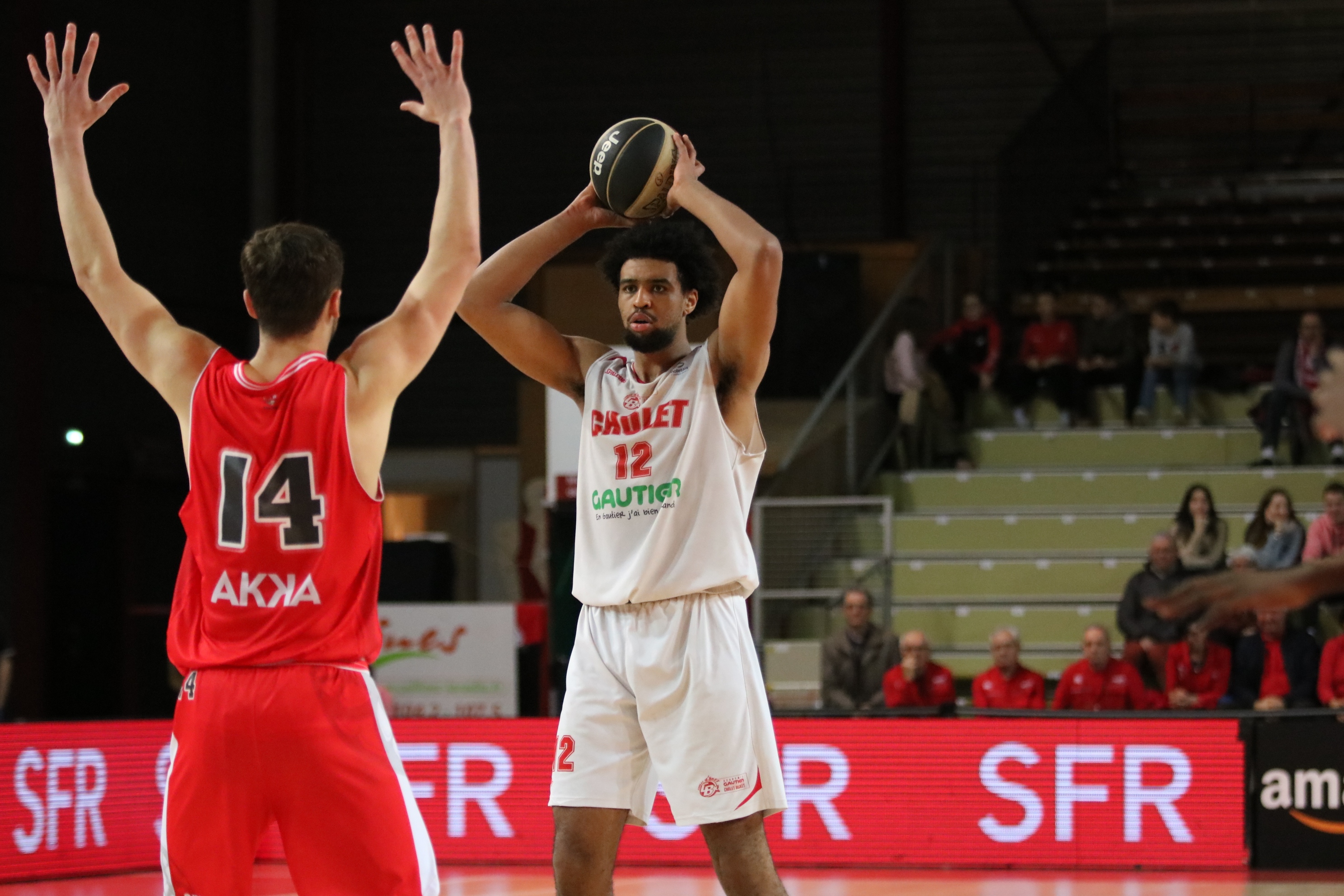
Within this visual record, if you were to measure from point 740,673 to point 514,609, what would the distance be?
27.3 feet

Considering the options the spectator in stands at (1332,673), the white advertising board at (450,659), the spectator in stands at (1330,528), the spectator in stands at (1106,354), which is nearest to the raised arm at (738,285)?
the spectator in stands at (1332,673)

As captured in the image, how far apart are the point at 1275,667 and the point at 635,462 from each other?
7.25 m

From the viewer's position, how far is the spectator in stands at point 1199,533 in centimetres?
1194

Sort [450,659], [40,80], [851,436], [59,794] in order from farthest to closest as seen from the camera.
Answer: [851,436]
[450,659]
[59,794]
[40,80]

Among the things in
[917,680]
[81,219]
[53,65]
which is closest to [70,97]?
[53,65]

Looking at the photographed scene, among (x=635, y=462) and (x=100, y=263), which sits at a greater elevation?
(x=100, y=263)

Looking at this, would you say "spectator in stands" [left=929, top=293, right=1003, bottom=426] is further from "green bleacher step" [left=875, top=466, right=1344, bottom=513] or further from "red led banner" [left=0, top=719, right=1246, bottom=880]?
"red led banner" [left=0, top=719, right=1246, bottom=880]

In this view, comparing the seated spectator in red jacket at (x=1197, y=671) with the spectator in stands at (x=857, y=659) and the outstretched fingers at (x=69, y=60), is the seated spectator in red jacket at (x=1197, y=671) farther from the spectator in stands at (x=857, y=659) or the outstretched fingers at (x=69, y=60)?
the outstretched fingers at (x=69, y=60)

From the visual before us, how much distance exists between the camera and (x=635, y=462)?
4.64m

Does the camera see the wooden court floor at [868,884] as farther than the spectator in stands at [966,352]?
No

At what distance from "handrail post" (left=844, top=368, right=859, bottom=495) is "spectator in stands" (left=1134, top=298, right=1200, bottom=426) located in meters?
2.59

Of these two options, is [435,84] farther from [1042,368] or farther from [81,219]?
[1042,368]

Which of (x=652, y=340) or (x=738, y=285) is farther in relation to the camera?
(x=652, y=340)

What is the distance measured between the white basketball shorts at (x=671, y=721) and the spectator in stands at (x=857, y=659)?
6624mm
